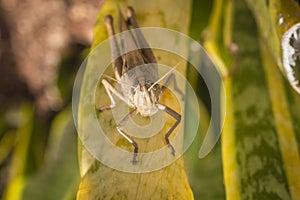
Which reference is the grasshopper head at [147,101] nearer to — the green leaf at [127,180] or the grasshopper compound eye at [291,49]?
the green leaf at [127,180]

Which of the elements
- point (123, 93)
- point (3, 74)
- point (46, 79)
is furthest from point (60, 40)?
point (123, 93)

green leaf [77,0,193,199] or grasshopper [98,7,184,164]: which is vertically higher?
grasshopper [98,7,184,164]

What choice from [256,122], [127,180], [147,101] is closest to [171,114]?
[147,101]

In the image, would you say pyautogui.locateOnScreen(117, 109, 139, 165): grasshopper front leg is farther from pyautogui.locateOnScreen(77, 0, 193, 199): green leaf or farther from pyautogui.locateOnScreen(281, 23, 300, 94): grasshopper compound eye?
pyautogui.locateOnScreen(281, 23, 300, 94): grasshopper compound eye

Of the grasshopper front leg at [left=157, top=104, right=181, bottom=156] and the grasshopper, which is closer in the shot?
the grasshopper front leg at [left=157, top=104, right=181, bottom=156]

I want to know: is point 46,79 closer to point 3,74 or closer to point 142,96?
point 3,74

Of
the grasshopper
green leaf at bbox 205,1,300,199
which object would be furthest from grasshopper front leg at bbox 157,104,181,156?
green leaf at bbox 205,1,300,199

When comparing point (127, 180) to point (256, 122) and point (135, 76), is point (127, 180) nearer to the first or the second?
point (135, 76)

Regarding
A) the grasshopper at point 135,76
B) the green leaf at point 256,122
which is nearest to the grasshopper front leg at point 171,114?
the grasshopper at point 135,76

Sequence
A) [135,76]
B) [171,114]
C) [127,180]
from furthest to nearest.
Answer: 1. [135,76]
2. [171,114]
3. [127,180]
